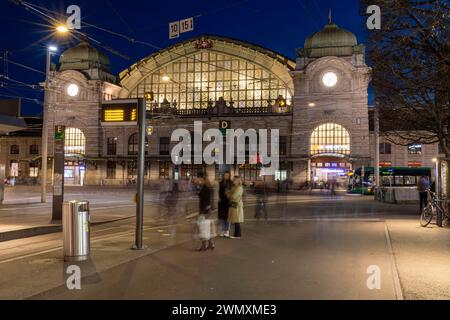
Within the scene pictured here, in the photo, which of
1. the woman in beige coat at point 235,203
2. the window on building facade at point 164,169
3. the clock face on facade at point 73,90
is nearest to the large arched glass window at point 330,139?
the window on building facade at point 164,169

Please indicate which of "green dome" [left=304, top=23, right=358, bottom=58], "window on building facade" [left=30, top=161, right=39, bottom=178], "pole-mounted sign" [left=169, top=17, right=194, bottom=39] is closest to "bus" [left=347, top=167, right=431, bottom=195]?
"green dome" [left=304, top=23, right=358, bottom=58]

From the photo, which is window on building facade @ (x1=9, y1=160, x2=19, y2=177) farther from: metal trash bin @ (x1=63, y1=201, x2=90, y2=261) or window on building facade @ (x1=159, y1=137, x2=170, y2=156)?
metal trash bin @ (x1=63, y1=201, x2=90, y2=261)

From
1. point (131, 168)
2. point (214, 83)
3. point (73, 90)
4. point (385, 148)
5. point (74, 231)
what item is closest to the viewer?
point (74, 231)

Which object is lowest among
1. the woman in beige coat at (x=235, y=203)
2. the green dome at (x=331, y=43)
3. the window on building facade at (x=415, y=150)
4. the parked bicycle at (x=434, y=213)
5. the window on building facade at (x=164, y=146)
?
the parked bicycle at (x=434, y=213)

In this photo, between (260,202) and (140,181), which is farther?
(260,202)

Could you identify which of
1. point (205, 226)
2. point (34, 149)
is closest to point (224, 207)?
point (205, 226)

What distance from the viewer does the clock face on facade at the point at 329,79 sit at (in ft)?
200

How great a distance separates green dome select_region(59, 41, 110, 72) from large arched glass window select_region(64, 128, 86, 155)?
9056 mm

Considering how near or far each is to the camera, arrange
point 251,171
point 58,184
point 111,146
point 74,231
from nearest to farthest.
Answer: point 74,231
point 58,184
point 251,171
point 111,146

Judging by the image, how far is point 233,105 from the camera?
68.9 metres

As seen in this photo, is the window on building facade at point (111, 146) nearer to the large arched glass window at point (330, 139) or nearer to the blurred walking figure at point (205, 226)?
the large arched glass window at point (330, 139)

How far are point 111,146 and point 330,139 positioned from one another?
31.0 metres

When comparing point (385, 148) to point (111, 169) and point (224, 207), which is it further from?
point (224, 207)

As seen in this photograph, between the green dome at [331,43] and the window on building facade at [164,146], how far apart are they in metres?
22.3
